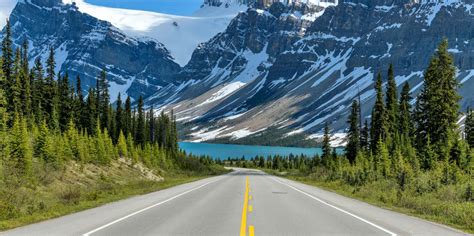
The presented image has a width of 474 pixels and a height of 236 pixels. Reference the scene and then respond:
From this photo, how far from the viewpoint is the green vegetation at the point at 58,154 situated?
82.1 feet

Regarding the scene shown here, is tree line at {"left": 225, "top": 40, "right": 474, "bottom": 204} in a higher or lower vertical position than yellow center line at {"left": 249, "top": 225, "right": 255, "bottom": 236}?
higher

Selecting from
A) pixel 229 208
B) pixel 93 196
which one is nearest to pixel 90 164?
pixel 93 196

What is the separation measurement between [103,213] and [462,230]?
13235 mm

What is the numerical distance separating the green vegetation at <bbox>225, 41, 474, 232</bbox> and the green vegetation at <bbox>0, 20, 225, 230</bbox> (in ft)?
50.5

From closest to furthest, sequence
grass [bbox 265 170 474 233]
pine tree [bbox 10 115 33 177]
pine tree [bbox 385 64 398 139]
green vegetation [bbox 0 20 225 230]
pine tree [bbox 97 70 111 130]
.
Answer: grass [bbox 265 170 474 233] < green vegetation [bbox 0 20 225 230] < pine tree [bbox 10 115 33 177] < pine tree [bbox 385 64 398 139] < pine tree [bbox 97 70 111 130]

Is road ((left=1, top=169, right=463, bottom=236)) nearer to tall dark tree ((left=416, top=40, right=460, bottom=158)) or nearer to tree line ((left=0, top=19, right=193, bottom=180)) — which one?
tree line ((left=0, top=19, right=193, bottom=180))

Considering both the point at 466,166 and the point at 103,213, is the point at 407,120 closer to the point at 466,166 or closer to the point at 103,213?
the point at 466,166

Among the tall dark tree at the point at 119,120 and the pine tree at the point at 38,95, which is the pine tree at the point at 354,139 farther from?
the pine tree at the point at 38,95

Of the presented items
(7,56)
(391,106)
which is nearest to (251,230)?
(391,106)

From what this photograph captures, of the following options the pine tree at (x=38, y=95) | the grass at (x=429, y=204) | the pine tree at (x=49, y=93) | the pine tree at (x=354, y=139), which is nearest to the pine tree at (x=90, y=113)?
the pine tree at (x=49, y=93)

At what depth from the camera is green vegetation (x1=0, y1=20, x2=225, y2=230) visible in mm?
25028

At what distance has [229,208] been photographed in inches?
881

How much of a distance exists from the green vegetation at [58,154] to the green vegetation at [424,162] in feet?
50.5

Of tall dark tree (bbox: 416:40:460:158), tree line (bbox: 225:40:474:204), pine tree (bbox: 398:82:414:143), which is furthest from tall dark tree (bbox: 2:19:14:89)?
pine tree (bbox: 398:82:414:143)
